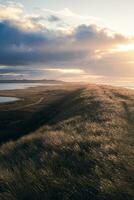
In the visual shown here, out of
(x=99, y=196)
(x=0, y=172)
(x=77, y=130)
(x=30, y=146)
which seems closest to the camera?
(x=99, y=196)

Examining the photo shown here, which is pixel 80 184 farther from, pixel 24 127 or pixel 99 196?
pixel 24 127

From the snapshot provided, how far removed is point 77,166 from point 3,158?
4.44 meters

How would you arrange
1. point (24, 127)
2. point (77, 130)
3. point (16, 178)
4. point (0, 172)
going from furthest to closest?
point (24, 127) < point (77, 130) < point (0, 172) < point (16, 178)

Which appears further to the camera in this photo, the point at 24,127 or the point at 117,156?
the point at 24,127

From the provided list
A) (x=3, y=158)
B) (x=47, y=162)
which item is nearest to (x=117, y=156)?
(x=47, y=162)

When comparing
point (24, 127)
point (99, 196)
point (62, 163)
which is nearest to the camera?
point (99, 196)

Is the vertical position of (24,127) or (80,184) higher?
(80,184)

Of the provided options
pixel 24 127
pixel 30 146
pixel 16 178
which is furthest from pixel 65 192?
pixel 24 127

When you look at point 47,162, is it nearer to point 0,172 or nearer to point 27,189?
point 0,172

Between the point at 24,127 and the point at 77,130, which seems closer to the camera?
the point at 77,130

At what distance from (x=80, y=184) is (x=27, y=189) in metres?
1.67

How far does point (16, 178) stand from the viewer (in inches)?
435

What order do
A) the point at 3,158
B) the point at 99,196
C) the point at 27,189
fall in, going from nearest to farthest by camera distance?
1. the point at 99,196
2. the point at 27,189
3. the point at 3,158

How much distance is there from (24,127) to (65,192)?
120 ft
